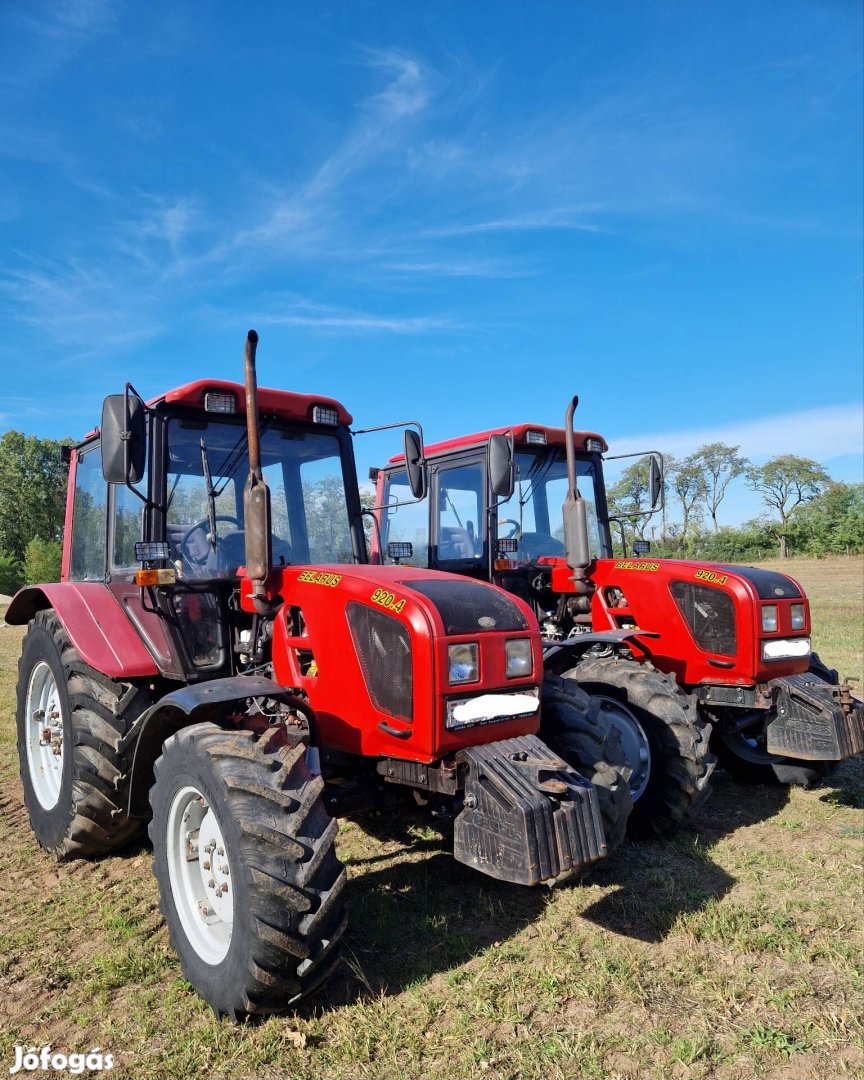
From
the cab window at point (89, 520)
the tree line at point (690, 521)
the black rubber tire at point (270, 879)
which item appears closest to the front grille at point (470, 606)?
the black rubber tire at point (270, 879)

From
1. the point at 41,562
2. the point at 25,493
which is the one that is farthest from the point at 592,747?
the point at 25,493

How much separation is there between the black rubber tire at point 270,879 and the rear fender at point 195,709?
23cm

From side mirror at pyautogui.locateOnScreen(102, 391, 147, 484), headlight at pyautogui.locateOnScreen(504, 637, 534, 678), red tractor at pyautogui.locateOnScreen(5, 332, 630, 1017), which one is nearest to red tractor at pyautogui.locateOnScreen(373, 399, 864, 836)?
headlight at pyautogui.locateOnScreen(504, 637, 534, 678)

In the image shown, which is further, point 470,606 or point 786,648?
point 786,648

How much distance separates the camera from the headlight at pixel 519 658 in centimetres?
332

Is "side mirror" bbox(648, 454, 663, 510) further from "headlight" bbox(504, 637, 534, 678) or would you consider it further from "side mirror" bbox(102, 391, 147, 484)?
"side mirror" bbox(102, 391, 147, 484)

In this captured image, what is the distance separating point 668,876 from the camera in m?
4.09

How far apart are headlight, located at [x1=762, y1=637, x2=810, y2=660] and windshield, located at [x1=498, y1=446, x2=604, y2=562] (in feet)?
5.17

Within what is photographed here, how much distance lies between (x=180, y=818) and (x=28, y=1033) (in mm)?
834

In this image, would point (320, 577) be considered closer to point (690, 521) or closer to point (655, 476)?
point (655, 476)

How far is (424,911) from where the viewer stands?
12.1 ft

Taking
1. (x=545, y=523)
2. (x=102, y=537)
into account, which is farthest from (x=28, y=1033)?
(x=545, y=523)

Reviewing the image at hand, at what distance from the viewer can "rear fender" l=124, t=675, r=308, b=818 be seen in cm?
319

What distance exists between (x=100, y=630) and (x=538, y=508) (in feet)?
11.4
